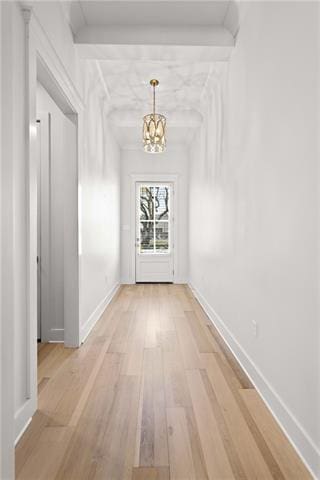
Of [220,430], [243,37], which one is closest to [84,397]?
[220,430]

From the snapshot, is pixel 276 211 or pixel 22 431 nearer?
pixel 22 431

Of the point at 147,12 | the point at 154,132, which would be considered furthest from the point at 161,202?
the point at 147,12

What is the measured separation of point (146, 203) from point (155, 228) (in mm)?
572

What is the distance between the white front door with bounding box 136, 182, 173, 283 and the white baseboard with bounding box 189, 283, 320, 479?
4.53 meters

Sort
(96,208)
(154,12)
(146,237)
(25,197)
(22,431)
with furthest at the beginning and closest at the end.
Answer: (146,237) < (96,208) < (154,12) < (25,197) < (22,431)

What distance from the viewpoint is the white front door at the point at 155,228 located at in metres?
8.01

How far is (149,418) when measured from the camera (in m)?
2.22

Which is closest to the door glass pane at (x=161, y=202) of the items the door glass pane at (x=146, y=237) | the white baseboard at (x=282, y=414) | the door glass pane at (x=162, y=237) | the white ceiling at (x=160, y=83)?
the door glass pane at (x=162, y=237)

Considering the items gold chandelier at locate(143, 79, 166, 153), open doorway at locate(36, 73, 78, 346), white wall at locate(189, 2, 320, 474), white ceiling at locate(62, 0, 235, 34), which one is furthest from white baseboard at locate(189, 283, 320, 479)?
white ceiling at locate(62, 0, 235, 34)

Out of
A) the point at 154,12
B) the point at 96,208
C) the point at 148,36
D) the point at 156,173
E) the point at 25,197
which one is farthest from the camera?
the point at 156,173

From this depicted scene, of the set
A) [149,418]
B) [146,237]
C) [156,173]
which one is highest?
[156,173]

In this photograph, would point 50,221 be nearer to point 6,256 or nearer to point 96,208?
point 96,208

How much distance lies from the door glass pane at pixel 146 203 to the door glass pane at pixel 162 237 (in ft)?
0.86

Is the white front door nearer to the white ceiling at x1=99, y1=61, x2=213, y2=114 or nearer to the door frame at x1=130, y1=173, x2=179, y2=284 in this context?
the door frame at x1=130, y1=173, x2=179, y2=284
